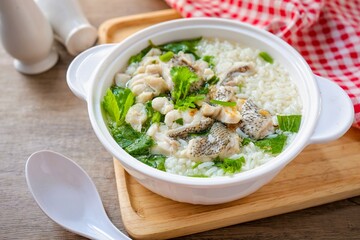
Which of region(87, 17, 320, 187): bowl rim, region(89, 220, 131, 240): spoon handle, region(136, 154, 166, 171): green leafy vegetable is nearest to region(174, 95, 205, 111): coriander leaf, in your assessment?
region(136, 154, 166, 171): green leafy vegetable

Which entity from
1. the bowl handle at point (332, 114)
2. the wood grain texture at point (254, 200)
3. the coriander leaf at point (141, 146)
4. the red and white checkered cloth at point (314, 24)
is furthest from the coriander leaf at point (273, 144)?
the red and white checkered cloth at point (314, 24)

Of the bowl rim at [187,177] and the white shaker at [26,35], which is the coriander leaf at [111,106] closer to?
the bowl rim at [187,177]

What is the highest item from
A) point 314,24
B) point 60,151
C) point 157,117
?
point 157,117

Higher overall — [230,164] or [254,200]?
[230,164]

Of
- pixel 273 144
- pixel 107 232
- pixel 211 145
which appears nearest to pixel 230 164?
pixel 211 145

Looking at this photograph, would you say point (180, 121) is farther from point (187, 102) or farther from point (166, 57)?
point (166, 57)

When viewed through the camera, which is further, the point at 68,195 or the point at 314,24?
the point at 314,24
